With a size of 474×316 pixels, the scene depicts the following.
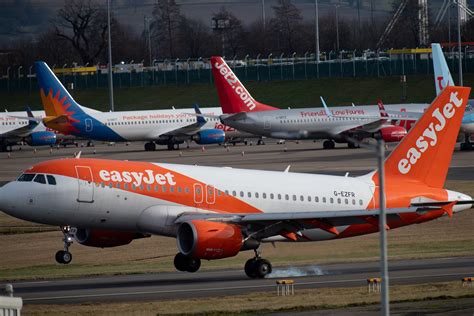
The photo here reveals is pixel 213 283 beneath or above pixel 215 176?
beneath

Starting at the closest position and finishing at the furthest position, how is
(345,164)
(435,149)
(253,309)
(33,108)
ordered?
(253,309)
(435,149)
(345,164)
(33,108)

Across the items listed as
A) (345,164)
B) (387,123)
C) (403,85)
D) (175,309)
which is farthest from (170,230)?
(403,85)

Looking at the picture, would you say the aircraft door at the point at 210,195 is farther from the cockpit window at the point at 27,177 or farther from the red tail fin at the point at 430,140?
the red tail fin at the point at 430,140

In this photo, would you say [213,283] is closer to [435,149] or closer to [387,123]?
[435,149]

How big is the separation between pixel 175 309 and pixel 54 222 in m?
7.45

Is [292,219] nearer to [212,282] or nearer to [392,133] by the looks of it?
[212,282]

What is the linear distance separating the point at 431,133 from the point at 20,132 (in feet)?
276

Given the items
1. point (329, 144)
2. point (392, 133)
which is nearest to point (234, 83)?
point (329, 144)

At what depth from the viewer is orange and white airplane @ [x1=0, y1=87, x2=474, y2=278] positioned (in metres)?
40.8

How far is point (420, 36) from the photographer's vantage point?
19938 centimetres

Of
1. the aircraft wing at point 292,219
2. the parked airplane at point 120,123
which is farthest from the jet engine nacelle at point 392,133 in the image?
the aircraft wing at point 292,219

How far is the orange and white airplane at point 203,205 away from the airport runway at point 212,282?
39.5 inches

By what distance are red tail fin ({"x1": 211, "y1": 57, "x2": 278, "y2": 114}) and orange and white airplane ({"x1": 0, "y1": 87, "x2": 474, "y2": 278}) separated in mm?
58338

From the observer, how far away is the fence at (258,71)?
160 m
